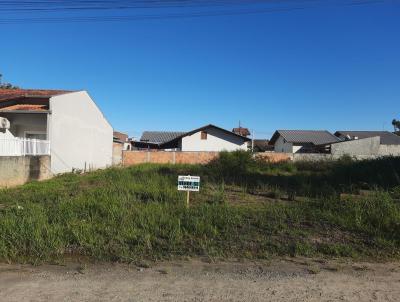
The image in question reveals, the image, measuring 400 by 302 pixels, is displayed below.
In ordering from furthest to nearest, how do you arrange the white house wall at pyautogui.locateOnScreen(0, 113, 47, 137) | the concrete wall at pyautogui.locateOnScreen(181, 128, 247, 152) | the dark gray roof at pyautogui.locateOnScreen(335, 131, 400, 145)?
the dark gray roof at pyautogui.locateOnScreen(335, 131, 400, 145), the concrete wall at pyautogui.locateOnScreen(181, 128, 247, 152), the white house wall at pyautogui.locateOnScreen(0, 113, 47, 137)

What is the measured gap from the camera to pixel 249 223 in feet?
25.0

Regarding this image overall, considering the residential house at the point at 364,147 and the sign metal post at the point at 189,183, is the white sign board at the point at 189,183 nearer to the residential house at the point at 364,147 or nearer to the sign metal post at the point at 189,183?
the sign metal post at the point at 189,183

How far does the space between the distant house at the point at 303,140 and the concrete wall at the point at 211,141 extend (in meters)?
11.2

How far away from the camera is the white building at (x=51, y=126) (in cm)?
1938

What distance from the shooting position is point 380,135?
59531mm

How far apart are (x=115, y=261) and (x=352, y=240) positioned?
12.1 feet

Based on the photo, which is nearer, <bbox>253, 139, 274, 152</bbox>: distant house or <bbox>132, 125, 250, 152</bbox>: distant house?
<bbox>132, 125, 250, 152</bbox>: distant house

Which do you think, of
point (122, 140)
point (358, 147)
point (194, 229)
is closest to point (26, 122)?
point (194, 229)

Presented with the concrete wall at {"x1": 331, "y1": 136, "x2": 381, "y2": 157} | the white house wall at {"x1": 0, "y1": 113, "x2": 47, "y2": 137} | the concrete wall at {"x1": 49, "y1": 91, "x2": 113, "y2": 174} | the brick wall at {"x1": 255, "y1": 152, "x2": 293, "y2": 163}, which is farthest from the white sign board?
the concrete wall at {"x1": 331, "y1": 136, "x2": 381, "y2": 157}

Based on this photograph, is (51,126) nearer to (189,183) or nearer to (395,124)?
(189,183)

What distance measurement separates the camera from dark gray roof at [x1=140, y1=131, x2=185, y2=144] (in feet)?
196

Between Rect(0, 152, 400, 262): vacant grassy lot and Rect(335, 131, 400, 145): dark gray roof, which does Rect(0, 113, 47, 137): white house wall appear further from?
Rect(335, 131, 400, 145): dark gray roof

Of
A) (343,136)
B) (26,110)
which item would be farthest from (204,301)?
(343,136)

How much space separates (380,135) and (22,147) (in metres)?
53.2
